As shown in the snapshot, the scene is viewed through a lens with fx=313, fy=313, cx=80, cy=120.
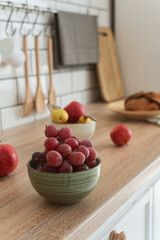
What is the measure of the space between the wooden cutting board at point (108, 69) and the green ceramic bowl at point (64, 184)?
3.99 ft

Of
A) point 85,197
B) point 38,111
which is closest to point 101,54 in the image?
point 38,111

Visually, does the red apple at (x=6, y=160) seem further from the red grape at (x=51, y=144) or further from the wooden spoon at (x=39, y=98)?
the wooden spoon at (x=39, y=98)

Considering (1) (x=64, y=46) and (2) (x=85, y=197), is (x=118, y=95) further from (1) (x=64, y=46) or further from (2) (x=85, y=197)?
(2) (x=85, y=197)

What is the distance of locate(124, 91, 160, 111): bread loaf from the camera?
1351 millimetres

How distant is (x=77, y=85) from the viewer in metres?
1.66

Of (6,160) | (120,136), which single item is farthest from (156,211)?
(6,160)

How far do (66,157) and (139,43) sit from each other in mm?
1384

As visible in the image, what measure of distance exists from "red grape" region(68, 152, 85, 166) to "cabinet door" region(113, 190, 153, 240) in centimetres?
23

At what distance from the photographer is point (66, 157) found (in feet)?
1.97

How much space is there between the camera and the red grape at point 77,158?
1.91 ft

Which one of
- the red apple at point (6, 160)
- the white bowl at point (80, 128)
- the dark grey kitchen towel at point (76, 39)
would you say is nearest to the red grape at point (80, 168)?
the red apple at point (6, 160)

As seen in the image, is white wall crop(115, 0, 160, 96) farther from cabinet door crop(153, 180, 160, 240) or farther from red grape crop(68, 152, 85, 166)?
red grape crop(68, 152, 85, 166)

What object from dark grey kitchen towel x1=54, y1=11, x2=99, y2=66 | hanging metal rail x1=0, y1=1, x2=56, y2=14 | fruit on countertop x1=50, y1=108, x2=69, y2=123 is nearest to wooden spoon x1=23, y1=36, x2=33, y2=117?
hanging metal rail x1=0, y1=1, x2=56, y2=14

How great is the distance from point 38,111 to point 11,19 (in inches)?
15.4
